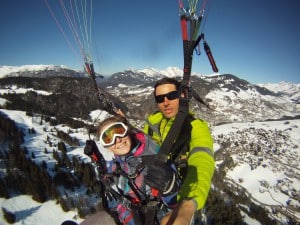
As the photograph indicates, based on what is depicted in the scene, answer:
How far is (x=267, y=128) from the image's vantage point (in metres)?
114

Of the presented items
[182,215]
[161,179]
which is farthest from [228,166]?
[161,179]

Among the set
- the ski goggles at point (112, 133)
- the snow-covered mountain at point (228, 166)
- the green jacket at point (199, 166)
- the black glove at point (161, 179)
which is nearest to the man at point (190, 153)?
the green jacket at point (199, 166)

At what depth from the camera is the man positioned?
7.94ft

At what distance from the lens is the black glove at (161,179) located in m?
2.16

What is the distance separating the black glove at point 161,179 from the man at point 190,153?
0.94 feet

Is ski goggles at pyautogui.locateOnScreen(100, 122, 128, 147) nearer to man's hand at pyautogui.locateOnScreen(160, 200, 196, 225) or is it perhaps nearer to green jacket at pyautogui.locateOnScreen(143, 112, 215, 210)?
green jacket at pyautogui.locateOnScreen(143, 112, 215, 210)

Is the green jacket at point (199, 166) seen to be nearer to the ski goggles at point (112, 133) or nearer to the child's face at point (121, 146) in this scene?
the child's face at point (121, 146)

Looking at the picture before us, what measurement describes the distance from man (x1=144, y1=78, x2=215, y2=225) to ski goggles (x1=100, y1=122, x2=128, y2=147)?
876mm

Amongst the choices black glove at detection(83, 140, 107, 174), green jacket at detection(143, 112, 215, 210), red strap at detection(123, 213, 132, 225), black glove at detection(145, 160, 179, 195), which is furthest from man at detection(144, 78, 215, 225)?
black glove at detection(83, 140, 107, 174)

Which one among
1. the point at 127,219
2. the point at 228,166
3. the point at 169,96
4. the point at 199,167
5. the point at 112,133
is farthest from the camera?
the point at 228,166

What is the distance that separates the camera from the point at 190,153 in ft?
11.2

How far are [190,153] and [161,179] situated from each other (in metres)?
1.34

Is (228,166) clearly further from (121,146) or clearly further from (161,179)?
(161,179)

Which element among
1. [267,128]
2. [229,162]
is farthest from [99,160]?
[267,128]
